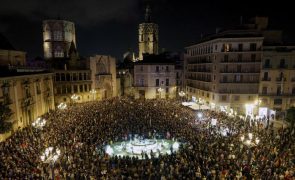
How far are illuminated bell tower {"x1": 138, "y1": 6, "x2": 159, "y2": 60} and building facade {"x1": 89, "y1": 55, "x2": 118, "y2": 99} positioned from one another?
35271mm

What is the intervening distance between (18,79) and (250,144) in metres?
28.2

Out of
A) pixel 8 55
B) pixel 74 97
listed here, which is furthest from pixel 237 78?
pixel 8 55

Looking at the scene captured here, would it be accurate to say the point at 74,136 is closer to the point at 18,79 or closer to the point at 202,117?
the point at 18,79

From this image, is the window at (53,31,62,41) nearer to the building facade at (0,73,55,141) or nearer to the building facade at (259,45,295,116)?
the building facade at (0,73,55,141)

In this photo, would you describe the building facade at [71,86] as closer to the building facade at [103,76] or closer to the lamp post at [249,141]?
the building facade at [103,76]

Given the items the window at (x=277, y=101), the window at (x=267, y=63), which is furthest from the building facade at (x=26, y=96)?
the window at (x=277, y=101)

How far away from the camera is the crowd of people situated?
1460 centimetres

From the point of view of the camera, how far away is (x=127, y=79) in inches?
2530

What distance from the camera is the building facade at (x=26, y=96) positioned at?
2519 centimetres

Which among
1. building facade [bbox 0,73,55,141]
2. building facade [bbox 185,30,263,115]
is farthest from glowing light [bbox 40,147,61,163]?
building facade [bbox 185,30,263,115]

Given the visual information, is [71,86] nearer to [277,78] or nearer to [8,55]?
[8,55]

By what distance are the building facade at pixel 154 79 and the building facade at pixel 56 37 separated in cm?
2849

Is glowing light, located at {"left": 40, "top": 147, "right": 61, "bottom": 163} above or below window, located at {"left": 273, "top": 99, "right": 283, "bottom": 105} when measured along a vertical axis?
below

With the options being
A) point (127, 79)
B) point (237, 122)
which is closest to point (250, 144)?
point (237, 122)
